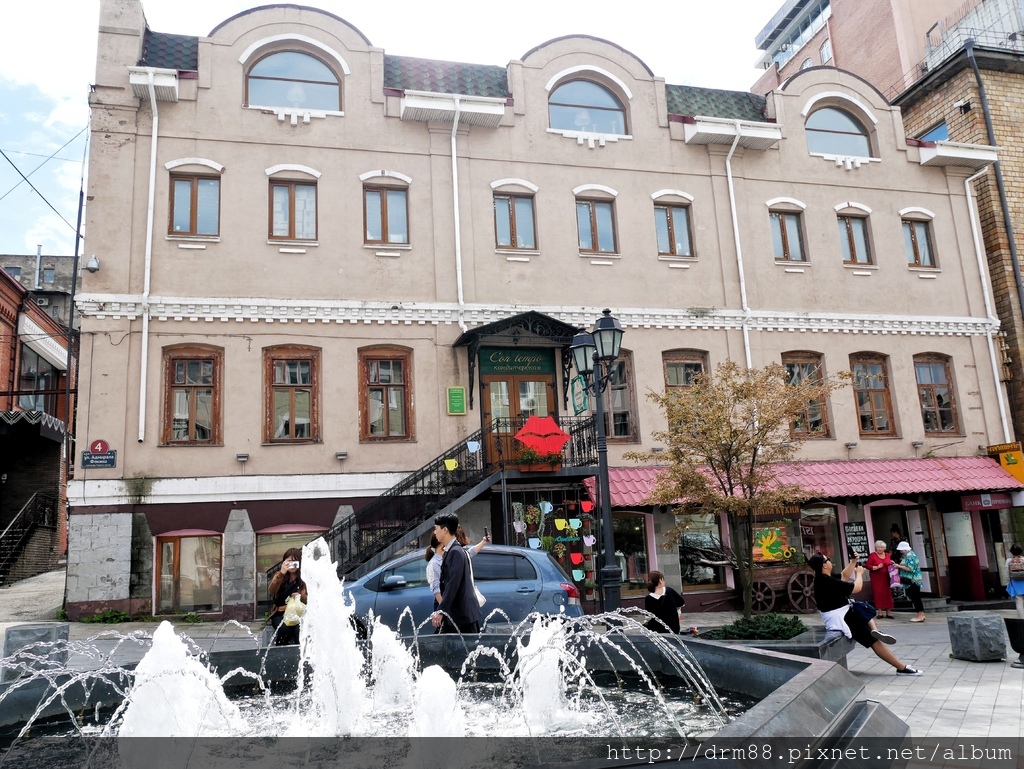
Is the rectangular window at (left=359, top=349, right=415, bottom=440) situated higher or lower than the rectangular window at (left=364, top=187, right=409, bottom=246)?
lower

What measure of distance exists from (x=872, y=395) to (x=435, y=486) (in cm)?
1188

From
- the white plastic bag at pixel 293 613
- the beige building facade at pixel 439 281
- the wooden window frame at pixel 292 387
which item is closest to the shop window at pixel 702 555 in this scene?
the beige building facade at pixel 439 281

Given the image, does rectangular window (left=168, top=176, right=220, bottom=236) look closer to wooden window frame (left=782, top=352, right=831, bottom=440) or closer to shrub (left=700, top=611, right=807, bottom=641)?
shrub (left=700, top=611, right=807, bottom=641)

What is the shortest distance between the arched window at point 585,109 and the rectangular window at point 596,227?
6.79ft

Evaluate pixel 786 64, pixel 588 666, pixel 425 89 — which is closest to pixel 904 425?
pixel 425 89

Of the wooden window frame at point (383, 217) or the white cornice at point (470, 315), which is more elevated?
the wooden window frame at point (383, 217)

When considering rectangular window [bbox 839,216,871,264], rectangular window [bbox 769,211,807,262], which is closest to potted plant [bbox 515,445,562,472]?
rectangular window [bbox 769,211,807,262]

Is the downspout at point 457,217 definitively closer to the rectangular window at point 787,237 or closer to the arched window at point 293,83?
the arched window at point 293,83

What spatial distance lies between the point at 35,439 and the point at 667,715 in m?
28.0

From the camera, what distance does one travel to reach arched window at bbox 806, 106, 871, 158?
22.2m

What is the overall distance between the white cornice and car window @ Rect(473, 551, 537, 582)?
23.2 feet

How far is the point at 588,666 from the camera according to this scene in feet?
24.3

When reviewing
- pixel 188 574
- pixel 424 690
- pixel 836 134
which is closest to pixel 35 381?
pixel 188 574

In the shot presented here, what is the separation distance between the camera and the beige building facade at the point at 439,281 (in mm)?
16391
